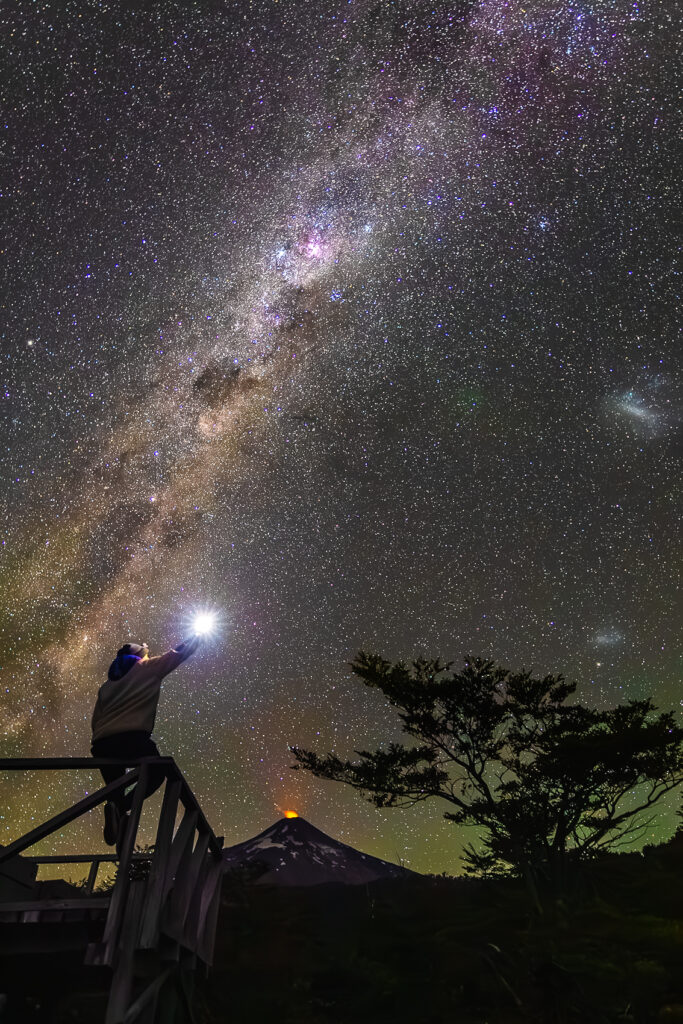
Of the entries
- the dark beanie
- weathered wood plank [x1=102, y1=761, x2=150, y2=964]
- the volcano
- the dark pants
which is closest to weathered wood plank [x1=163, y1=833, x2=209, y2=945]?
weathered wood plank [x1=102, y1=761, x2=150, y2=964]

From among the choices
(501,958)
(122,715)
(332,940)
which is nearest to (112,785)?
(122,715)

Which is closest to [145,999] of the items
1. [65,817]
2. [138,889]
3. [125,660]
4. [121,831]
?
[138,889]

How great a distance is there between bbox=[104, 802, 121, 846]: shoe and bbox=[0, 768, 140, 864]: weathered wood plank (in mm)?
251

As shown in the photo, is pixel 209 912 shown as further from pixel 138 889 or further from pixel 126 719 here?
pixel 126 719

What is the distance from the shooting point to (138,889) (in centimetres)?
498

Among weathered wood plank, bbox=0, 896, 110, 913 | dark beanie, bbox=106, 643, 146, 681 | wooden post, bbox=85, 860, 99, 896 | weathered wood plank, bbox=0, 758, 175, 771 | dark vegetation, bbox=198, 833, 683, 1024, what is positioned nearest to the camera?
weathered wood plank, bbox=0, 896, 110, 913

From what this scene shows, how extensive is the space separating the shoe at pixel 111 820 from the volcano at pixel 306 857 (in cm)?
3891

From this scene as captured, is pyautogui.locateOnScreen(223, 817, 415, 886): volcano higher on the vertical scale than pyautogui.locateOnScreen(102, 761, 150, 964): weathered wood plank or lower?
higher

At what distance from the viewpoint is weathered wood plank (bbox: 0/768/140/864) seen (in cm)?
477

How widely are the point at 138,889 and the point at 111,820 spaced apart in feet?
1.97

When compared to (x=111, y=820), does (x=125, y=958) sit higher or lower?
lower

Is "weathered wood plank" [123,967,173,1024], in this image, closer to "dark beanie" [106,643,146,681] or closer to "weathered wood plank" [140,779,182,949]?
"weathered wood plank" [140,779,182,949]

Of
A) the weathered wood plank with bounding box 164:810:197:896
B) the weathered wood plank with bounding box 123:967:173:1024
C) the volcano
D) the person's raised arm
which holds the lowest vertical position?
the weathered wood plank with bounding box 123:967:173:1024

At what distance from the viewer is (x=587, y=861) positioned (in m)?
20.8
